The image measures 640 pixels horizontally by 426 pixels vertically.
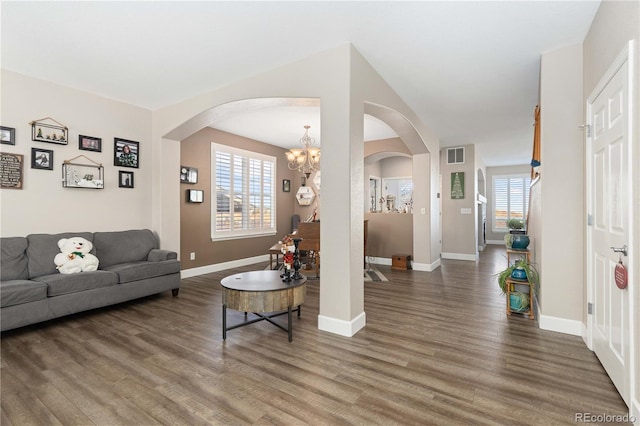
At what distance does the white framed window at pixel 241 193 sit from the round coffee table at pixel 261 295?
3.21 m

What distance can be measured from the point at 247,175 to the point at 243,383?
5.05 meters

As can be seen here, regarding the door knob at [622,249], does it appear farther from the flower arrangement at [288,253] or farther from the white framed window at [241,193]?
the white framed window at [241,193]

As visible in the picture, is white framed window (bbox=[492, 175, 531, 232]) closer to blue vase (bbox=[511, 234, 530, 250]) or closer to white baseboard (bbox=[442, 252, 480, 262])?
white baseboard (bbox=[442, 252, 480, 262])

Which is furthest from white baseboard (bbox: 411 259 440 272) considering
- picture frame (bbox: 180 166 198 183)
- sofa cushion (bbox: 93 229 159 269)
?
sofa cushion (bbox: 93 229 159 269)

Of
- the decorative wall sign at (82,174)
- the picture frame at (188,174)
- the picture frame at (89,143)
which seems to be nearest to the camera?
the decorative wall sign at (82,174)

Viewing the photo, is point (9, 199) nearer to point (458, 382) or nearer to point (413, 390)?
point (413, 390)

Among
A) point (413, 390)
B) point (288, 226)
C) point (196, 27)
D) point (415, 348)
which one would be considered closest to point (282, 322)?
point (415, 348)

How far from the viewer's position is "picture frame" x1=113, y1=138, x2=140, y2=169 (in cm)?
445

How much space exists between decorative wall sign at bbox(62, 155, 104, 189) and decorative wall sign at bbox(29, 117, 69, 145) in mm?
272

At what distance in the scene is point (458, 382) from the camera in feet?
6.83

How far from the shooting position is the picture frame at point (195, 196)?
5422mm

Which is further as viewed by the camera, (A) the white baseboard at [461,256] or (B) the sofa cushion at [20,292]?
(A) the white baseboard at [461,256]

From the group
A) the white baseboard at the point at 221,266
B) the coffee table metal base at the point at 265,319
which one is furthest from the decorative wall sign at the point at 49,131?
the coffee table metal base at the point at 265,319

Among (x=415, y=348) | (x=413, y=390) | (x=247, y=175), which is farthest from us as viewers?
(x=247, y=175)
